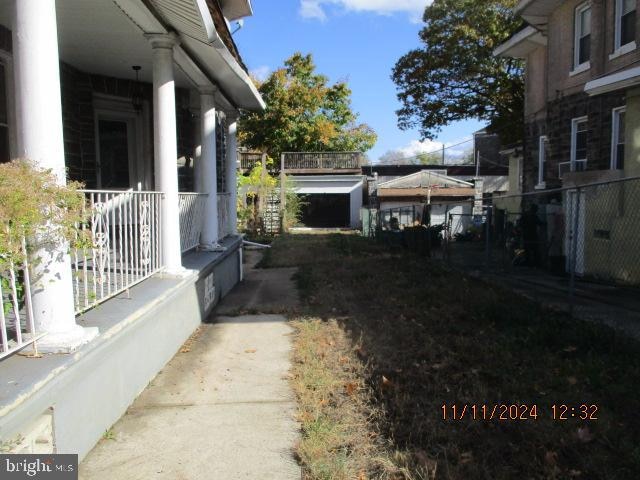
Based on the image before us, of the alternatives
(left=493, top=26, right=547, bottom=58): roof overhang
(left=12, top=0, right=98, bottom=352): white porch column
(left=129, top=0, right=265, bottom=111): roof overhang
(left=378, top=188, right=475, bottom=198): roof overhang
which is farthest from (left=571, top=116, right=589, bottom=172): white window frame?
(left=378, top=188, right=475, bottom=198): roof overhang

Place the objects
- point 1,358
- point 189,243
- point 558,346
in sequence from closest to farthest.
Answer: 1. point 1,358
2. point 558,346
3. point 189,243

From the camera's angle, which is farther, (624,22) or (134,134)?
(624,22)

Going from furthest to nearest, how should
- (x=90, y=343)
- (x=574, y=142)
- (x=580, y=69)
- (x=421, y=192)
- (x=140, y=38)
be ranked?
(x=421, y=192)
(x=574, y=142)
(x=580, y=69)
(x=140, y=38)
(x=90, y=343)

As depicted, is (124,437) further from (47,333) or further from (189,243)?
(189,243)

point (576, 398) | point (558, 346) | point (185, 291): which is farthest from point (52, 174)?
point (558, 346)

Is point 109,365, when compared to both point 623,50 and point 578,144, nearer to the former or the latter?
point 623,50

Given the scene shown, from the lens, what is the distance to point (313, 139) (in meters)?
32.3

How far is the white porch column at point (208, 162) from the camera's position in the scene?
7.34 meters

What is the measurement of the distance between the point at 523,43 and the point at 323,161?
15.6 m

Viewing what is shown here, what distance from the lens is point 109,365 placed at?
11.2 ft

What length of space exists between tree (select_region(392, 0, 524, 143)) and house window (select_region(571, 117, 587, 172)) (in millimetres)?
8997

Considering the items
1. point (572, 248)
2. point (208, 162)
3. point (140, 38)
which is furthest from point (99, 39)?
point (572, 248)

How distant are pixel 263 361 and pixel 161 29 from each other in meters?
3.34

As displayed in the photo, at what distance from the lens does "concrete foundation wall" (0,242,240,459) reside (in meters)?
2.65
